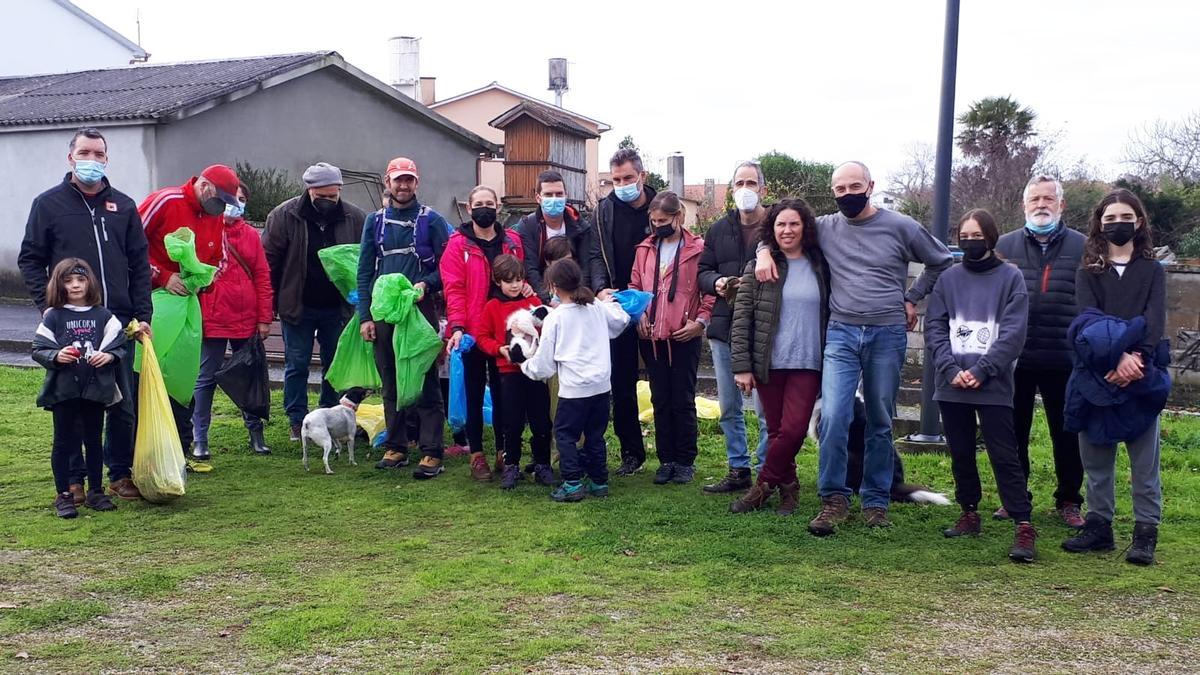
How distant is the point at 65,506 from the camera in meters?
6.36

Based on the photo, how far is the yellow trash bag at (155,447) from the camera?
6.53 metres

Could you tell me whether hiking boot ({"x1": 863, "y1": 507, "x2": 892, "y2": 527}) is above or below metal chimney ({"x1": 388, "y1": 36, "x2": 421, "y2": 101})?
below

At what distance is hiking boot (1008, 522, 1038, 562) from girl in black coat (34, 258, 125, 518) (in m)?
4.84

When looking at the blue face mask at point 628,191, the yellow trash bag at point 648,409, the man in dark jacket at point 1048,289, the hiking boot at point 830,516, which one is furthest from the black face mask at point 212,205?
the man in dark jacket at point 1048,289

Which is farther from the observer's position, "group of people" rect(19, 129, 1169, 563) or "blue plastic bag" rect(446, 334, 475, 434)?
"blue plastic bag" rect(446, 334, 475, 434)

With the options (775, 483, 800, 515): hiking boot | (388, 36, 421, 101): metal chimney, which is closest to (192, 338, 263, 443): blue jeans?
(775, 483, 800, 515): hiking boot

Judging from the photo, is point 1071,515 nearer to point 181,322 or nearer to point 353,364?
point 353,364

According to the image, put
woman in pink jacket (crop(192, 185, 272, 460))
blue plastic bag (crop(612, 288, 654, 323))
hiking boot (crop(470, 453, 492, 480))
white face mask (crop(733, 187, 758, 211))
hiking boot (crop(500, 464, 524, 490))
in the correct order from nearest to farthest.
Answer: white face mask (crop(733, 187, 758, 211)), blue plastic bag (crop(612, 288, 654, 323)), hiking boot (crop(500, 464, 524, 490)), hiking boot (crop(470, 453, 492, 480)), woman in pink jacket (crop(192, 185, 272, 460))

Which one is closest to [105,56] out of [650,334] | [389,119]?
[389,119]

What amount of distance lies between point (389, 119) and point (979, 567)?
21199mm

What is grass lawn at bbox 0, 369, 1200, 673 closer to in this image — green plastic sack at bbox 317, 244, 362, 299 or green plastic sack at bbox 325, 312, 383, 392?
green plastic sack at bbox 325, 312, 383, 392

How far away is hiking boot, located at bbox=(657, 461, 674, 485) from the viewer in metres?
7.28

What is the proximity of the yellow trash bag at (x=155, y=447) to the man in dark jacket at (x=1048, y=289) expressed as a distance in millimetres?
4766

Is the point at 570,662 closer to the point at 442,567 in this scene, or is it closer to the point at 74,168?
the point at 442,567
